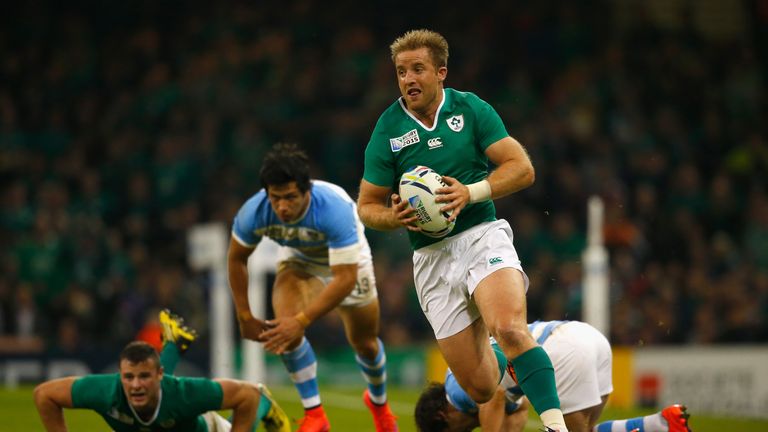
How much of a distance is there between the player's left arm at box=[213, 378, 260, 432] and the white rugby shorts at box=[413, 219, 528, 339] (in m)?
1.33

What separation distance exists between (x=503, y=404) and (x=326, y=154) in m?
11.3

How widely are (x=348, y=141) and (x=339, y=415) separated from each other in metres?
6.34

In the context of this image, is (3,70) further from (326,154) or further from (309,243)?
(309,243)

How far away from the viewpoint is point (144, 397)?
747 cm

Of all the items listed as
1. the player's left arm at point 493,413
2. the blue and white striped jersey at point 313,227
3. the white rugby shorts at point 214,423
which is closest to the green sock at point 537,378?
the player's left arm at point 493,413

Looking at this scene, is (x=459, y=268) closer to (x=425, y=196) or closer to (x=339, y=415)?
(x=425, y=196)

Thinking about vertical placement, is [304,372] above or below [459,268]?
below

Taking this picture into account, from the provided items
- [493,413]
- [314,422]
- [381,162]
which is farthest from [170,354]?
[381,162]

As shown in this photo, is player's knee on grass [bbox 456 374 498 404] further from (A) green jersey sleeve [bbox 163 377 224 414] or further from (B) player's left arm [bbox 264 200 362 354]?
(A) green jersey sleeve [bbox 163 377 224 414]

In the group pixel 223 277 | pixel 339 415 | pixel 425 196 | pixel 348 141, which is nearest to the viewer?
pixel 425 196

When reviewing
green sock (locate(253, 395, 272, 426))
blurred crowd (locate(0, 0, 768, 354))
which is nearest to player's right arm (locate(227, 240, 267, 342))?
green sock (locate(253, 395, 272, 426))

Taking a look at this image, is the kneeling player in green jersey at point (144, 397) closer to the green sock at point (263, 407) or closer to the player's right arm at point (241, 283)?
the green sock at point (263, 407)

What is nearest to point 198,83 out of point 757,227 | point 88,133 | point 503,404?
point 88,133

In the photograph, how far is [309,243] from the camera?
852 cm
